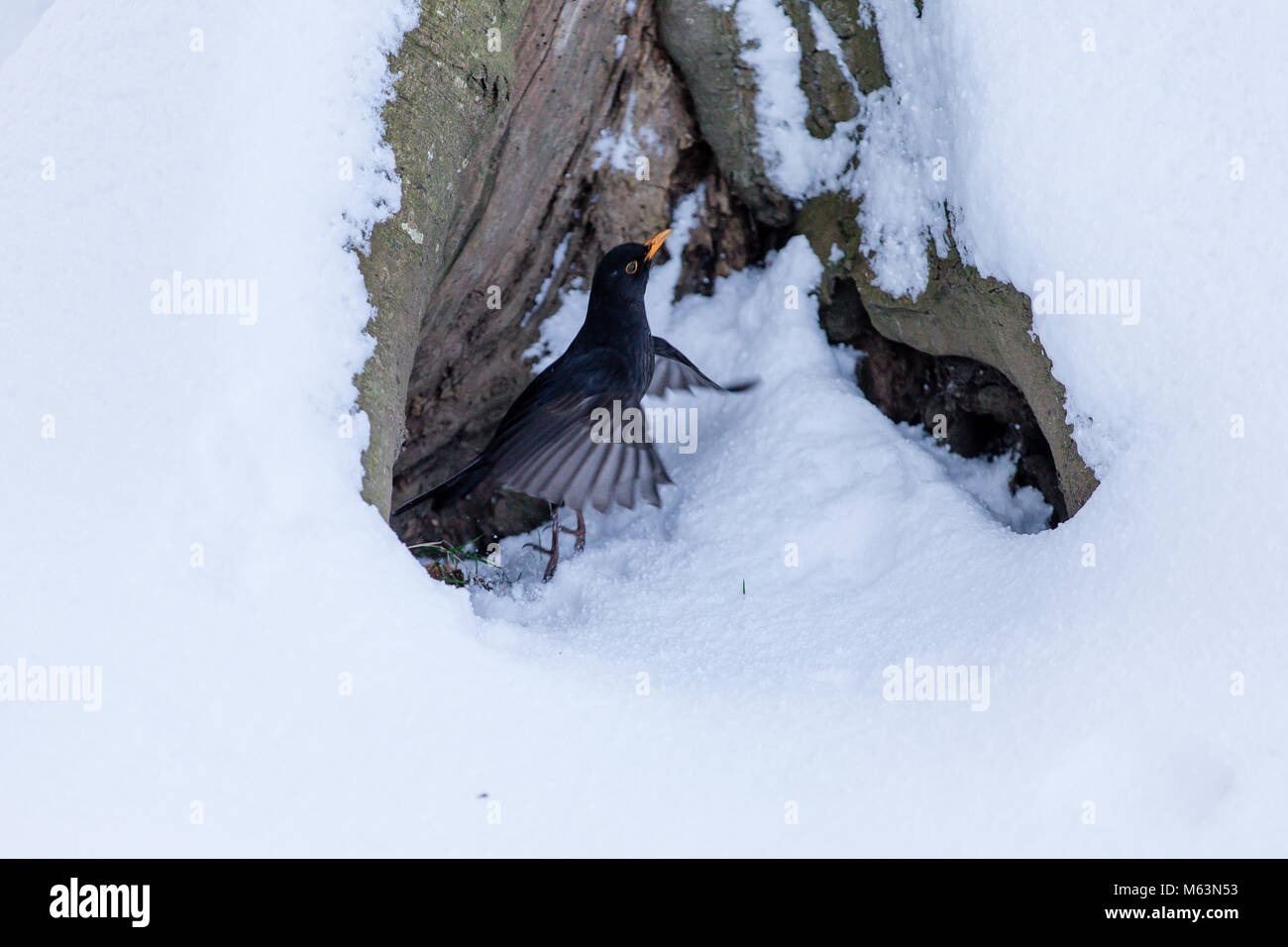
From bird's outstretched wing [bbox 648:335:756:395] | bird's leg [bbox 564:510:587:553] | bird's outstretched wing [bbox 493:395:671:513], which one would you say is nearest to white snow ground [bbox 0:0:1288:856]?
bird's outstretched wing [bbox 493:395:671:513]

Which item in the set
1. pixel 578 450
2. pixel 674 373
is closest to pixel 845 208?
pixel 674 373

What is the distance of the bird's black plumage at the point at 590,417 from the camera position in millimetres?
3229

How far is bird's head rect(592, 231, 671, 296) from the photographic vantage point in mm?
3521

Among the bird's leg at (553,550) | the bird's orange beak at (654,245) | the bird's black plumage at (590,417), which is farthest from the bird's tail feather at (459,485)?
the bird's orange beak at (654,245)

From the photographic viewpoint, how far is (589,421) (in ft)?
11.1

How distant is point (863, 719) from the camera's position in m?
2.18

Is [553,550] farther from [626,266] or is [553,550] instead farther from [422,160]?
[422,160]

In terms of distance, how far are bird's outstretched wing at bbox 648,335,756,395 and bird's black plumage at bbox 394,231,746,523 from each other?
0.04m

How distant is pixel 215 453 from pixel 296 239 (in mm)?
602

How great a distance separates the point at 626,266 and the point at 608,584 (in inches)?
42.4

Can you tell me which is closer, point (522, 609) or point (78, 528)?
point (78, 528)

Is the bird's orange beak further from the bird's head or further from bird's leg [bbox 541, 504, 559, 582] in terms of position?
bird's leg [bbox 541, 504, 559, 582]

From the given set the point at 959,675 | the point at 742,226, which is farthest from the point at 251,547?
the point at 742,226
